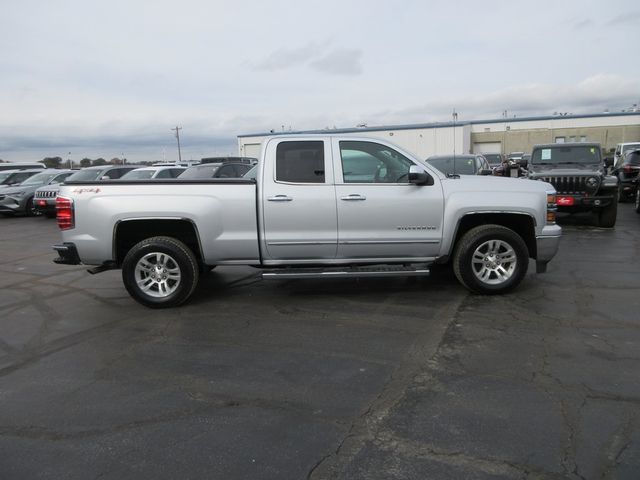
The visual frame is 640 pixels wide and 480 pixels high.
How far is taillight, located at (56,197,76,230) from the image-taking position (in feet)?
18.9

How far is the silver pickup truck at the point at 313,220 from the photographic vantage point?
577 centimetres

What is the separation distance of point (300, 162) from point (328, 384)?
288cm

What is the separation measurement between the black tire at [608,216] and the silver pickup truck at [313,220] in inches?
243

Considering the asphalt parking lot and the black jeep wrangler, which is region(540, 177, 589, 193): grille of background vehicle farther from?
the asphalt parking lot

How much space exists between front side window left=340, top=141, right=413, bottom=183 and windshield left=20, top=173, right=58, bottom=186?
16.9 m

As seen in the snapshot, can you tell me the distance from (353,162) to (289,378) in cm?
285

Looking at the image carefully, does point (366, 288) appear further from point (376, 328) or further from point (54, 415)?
point (54, 415)

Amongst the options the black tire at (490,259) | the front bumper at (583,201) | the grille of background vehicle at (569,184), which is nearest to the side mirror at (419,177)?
the black tire at (490,259)

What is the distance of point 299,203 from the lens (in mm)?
5809

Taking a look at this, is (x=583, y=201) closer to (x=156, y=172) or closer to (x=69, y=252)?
(x=69, y=252)

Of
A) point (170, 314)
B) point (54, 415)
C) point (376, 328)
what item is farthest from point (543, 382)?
point (170, 314)

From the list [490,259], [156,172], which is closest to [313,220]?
[490,259]

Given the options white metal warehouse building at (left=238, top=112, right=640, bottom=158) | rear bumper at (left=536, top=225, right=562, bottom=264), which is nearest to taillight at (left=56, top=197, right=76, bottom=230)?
rear bumper at (left=536, top=225, right=562, bottom=264)

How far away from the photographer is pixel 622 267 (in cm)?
758
